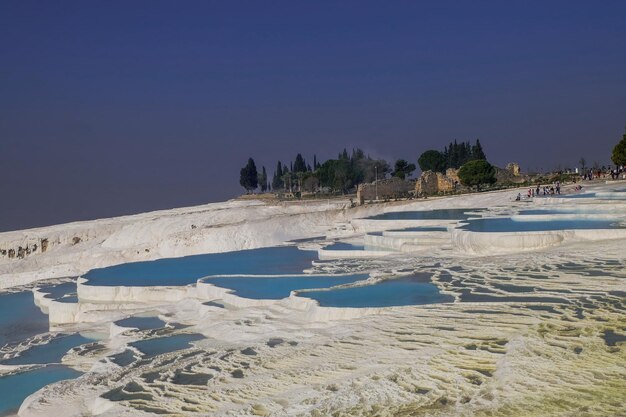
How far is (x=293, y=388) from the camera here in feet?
19.5

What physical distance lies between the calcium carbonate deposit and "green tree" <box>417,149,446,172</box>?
29.2m

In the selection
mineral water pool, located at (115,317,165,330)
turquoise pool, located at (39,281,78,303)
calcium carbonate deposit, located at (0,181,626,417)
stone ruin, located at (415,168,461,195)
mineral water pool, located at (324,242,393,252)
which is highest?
stone ruin, located at (415,168,461,195)

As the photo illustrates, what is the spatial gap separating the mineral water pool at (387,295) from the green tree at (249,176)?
157 feet

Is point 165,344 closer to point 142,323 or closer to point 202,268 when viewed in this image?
point 142,323

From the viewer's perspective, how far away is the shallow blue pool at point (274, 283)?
11.3 m

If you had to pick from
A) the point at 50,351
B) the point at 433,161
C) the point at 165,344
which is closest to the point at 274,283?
the point at 165,344

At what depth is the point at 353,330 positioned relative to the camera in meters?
7.57

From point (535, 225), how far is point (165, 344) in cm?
973

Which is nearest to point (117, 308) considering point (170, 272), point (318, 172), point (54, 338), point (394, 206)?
point (54, 338)

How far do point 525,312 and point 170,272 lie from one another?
34.1ft

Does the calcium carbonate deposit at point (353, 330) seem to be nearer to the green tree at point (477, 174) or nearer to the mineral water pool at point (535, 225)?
the mineral water pool at point (535, 225)

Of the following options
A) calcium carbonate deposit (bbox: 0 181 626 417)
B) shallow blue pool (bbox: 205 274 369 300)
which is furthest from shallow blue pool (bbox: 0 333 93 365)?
shallow blue pool (bbox: 205 274 369 300)

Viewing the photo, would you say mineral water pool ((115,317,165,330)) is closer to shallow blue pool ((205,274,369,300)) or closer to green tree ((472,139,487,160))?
shallow blue pool ((205,274,369,300))

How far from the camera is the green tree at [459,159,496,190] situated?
3322 cm
